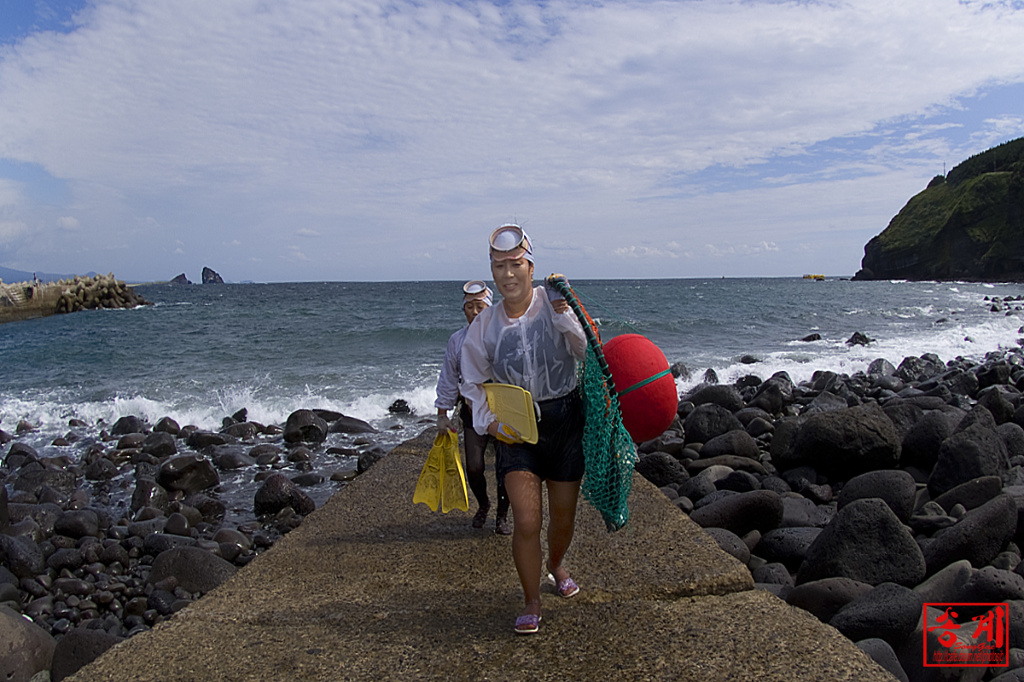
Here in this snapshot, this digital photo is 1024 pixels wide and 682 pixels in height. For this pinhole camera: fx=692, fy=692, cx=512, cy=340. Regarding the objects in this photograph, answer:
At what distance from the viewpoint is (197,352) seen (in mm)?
23406

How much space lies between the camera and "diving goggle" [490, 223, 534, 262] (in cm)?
319

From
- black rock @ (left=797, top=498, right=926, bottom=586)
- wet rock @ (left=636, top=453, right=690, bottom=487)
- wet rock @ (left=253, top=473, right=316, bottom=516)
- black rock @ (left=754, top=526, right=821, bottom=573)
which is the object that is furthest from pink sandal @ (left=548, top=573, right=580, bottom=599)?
wet rock @ (left=253, top=473, right=316, bottom=516)

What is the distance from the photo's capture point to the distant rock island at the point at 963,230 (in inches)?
2908

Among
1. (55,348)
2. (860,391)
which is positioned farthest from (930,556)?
(55,348)

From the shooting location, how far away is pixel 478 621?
136 inches

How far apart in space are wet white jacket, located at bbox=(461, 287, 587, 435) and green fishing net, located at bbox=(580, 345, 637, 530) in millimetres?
99

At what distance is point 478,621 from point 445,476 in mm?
899

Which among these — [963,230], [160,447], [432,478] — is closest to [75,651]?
[432,478]

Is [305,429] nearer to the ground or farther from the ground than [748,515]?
nearer to the ground

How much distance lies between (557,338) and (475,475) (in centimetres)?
194

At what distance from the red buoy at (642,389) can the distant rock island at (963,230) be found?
86161mm

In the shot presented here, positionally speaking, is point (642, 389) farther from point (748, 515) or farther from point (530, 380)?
point (748, 515)

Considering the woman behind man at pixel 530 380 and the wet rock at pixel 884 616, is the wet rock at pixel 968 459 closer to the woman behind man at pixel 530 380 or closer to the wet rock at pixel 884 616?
the wet rock at pixel 884 616

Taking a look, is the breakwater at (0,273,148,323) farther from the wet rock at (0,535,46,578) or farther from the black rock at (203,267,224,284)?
the black rock at (203,267,224,284)
